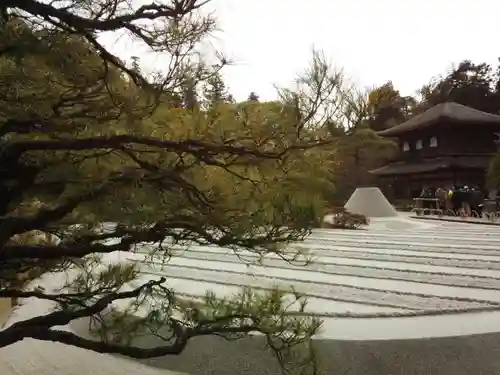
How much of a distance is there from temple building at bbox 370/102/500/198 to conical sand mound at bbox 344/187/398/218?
3251 mm

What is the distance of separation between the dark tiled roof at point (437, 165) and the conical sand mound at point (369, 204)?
4.06 metres

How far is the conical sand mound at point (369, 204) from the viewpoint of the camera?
9.84 metres

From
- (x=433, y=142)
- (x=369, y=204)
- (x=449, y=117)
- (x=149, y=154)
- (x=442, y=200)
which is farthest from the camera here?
(x=433, y=142)

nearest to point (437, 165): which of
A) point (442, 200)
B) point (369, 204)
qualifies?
point (442, 200)

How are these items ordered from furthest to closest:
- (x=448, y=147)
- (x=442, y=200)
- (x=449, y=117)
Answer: (x=448, y=147) → (x=449, y=117) → (x=442, y=200)

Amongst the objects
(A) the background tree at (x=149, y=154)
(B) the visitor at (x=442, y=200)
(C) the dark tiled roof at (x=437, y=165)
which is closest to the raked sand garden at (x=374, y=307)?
(A) the background tree at (x=149, y=154)

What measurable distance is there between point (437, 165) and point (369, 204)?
450cm

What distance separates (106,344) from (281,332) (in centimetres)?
47

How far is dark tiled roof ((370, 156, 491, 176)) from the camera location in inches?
523

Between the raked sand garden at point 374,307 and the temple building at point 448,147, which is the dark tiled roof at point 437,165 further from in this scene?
the raked sand garden at point 374,307

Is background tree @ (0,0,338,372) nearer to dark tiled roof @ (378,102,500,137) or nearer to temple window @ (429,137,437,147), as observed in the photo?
dark tiled roof @ (378,102,500,137)

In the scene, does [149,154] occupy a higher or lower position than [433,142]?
lower

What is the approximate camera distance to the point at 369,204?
393 inches

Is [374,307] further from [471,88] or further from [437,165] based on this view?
[471,88]
